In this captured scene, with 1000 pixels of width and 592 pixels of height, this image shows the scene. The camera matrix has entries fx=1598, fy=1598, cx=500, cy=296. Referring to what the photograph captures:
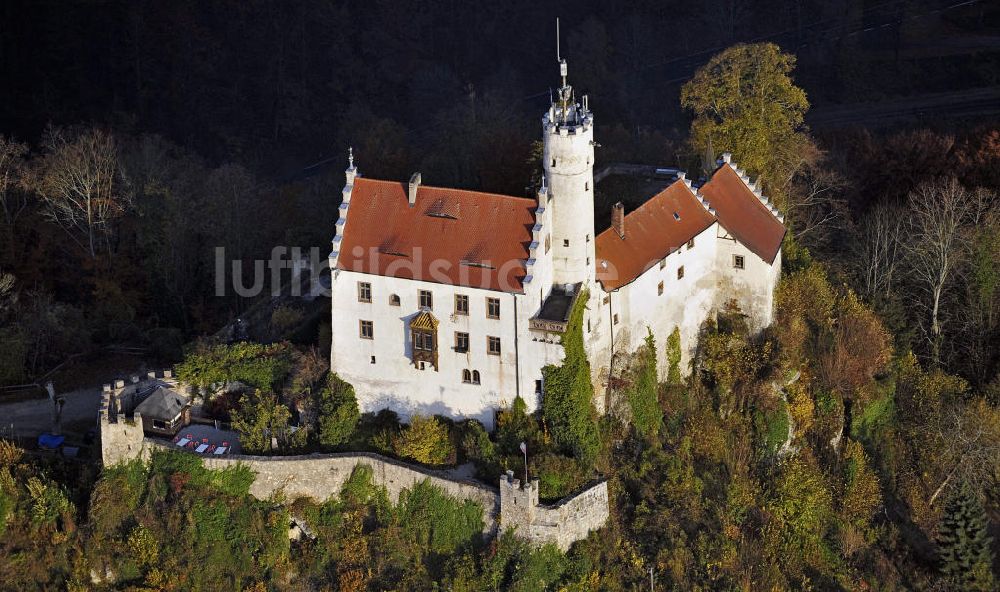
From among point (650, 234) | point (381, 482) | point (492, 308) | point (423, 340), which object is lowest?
Answer: point (381, 482)

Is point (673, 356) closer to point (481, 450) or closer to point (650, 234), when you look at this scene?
point (650, 234)

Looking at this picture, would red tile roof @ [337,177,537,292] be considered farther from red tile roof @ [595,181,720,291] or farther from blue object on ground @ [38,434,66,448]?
blue object on ground @ [38,434,66,448]

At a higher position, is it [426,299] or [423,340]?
[426,299]

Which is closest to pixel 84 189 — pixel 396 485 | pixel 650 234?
pixel 396 485

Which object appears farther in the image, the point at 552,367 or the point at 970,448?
the point at 970,448

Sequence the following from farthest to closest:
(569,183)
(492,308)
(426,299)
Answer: (426,299) → (492,308) → (569,183)

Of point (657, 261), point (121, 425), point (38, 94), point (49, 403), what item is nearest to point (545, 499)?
point (657, 261)

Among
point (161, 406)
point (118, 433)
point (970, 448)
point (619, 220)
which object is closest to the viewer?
point (118, 433)
